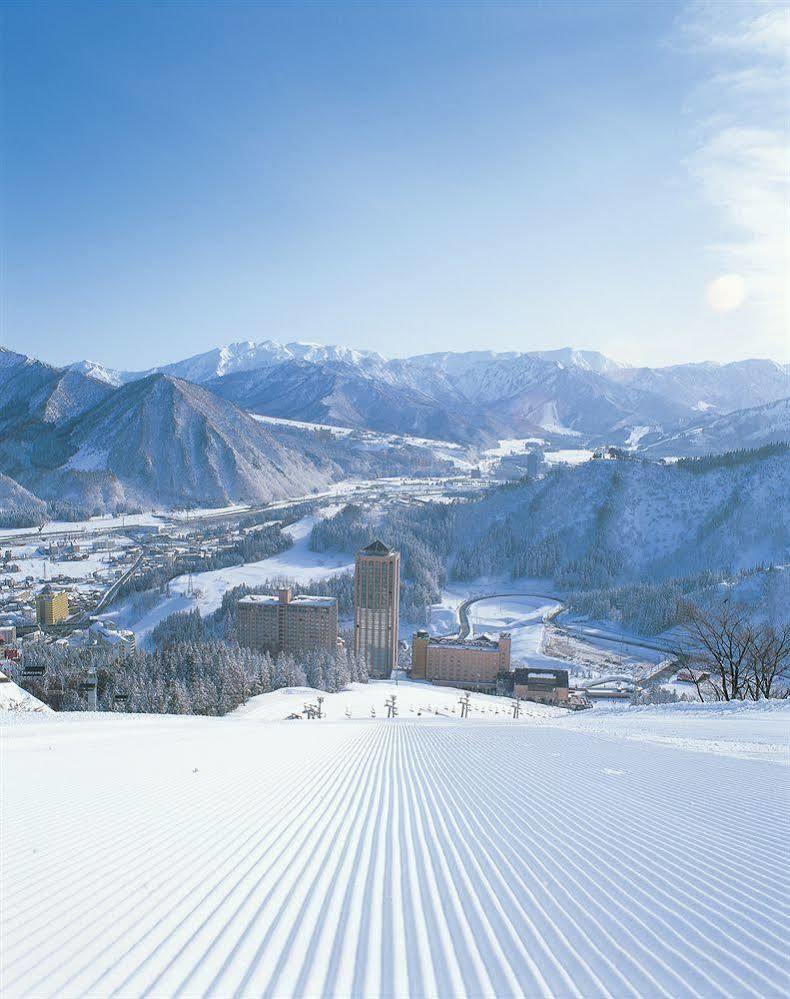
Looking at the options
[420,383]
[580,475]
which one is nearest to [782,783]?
[580,475]

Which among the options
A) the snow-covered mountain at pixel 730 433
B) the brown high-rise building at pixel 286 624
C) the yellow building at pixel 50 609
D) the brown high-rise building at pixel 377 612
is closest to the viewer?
the brown high-rise building at pixel 286 624

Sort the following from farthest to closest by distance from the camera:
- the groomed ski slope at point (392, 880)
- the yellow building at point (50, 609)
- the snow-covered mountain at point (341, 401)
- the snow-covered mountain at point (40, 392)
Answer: the snow-covered mountain at point (341, 401)
the snow-covered mountain at point (40, 392)
the yellow building at point (50, 609)
the groomed ski slope at point (392, 880)

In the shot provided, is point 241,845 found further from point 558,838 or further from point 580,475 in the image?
point 580,475

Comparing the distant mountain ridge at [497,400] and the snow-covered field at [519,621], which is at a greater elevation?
the distant mountain ridge at [497,400]

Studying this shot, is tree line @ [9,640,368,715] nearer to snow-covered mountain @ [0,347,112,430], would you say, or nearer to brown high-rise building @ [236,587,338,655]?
brown high-rise building @ [236,587,338,655]

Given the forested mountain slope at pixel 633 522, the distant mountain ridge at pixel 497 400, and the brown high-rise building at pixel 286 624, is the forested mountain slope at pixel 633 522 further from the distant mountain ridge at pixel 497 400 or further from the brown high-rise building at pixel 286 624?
the distant mountain ridge at pixel 497 400

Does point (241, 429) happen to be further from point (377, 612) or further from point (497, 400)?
point (497, 400)

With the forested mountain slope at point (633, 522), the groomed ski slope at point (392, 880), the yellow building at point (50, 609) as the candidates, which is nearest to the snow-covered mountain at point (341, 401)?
the forested mountain slope at point (633, 522)
